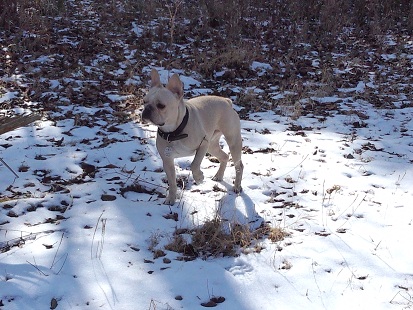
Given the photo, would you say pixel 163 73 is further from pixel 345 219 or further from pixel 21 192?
pixel 345 219

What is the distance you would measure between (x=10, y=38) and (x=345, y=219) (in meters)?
8.40

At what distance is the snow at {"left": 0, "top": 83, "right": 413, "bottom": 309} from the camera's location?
285 centimetres

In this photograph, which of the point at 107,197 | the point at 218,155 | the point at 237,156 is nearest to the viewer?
the point at 107,197

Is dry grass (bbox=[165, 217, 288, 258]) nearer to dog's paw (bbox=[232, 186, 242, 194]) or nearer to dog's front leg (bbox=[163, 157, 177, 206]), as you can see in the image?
dog's front leg (bbox=[163, 157, 177, 206])

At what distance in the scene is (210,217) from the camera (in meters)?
3.94

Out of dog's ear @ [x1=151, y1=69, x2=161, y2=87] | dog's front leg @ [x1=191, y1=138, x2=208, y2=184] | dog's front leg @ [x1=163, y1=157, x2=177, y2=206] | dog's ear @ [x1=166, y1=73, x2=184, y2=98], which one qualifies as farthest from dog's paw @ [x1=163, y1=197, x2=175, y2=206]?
dog's ear @ [x1=151, y1=69, x2=161, y2=87]

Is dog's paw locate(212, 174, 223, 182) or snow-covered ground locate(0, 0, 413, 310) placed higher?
snow-covered ground locate(0, 0, 413, 310)

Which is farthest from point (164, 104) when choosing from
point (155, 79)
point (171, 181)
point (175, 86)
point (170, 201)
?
point (170, 201)

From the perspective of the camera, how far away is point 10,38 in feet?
31.2

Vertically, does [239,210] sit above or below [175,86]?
below

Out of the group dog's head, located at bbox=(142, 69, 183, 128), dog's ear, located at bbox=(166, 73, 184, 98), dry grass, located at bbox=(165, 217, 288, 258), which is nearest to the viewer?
dry grass, located at bbox=(165, 217, 288, 258)

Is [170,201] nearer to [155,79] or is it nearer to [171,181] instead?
[171,181]

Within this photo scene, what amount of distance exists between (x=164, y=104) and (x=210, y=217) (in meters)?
1.09

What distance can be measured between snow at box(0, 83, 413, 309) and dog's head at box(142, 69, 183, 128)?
2.73 ft
